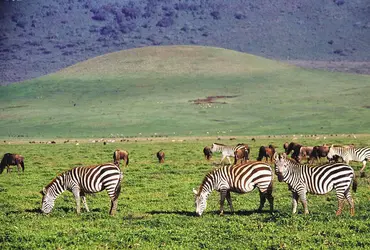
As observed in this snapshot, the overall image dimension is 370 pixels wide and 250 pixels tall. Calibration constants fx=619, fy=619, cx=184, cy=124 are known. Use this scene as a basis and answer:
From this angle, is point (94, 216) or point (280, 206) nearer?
point (94, 216)

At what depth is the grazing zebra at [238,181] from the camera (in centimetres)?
1714

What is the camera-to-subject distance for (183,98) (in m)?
119

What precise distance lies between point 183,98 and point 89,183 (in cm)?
10183

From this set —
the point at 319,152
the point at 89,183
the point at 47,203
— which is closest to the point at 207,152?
the point at 319,152

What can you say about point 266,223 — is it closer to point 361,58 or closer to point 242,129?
point 242,129

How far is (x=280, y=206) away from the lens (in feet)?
63.1

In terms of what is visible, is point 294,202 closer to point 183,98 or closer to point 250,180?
point 250,180

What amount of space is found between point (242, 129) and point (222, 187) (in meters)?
68.9

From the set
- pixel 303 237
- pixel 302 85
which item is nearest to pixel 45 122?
pixel 302 85

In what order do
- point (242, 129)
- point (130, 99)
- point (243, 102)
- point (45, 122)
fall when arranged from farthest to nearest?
point (130, 99) → point (243, 102) → point (45, 122) → point (242, 129)

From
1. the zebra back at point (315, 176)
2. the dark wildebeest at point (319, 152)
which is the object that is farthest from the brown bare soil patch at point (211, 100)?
the zebra back at point (315, 176)

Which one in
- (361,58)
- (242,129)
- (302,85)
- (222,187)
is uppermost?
(361,58)

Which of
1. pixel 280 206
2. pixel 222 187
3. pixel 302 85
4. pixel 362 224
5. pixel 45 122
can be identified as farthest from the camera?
pixel 302 85

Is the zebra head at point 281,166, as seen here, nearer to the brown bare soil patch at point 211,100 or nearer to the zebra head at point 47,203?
the zebra head at point 47,203
